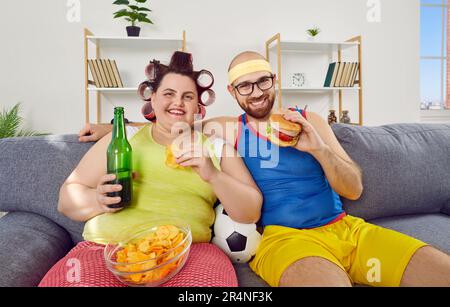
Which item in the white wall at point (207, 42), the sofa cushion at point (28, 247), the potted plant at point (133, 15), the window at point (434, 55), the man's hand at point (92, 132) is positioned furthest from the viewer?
the window at point (434, 55)

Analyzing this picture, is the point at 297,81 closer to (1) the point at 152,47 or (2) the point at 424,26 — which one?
(1) the point at 152,47

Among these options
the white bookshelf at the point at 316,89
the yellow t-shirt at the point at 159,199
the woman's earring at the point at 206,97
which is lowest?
the yellow t-shirt at the point at 159,199

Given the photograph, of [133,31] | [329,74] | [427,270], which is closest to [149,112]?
[427,270]

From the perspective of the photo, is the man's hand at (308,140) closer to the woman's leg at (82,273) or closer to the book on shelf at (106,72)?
the woman's leg at (82,273)

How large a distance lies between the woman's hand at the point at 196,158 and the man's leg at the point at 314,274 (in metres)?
0.38

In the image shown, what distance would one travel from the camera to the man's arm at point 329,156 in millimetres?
1182

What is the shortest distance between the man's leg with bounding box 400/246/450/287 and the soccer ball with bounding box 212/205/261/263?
1.57 ft

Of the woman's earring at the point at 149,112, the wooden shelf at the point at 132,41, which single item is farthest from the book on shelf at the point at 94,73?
the woman's earring at the point at 149,112

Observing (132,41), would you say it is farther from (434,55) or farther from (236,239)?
(434,55)

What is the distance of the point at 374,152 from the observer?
1581 millimetres

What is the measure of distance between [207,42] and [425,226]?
2.72 metres

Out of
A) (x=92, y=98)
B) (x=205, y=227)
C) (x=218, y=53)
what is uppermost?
(x=218, y=53)

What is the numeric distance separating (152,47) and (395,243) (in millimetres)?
2958
